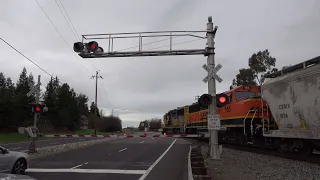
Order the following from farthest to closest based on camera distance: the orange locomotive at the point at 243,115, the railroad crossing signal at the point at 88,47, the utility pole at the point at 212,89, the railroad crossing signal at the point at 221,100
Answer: the orange locomotive at the point at 243,115
the railroad crossing signal at the point at 88,47
the utility pole at the point at 212,89
the railroad crossing signal at the point at 221,100

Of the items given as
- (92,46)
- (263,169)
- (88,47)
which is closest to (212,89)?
(263,169)

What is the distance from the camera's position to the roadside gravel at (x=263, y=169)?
9.97 meters

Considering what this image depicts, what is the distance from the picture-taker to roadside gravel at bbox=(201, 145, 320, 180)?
32.7ft

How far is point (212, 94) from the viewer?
14773 mm

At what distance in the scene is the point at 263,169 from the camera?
11.5 meters

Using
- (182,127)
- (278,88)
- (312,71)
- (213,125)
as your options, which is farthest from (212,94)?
(182,127)

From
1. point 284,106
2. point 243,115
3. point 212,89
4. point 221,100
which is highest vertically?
point 212,89

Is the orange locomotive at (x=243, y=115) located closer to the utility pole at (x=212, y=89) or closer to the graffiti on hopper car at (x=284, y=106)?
the graffiti on hopper car at (x=284, y=106)

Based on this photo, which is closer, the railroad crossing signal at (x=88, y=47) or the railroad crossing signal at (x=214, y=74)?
the railroad crossing signal at (x=214, y=74)

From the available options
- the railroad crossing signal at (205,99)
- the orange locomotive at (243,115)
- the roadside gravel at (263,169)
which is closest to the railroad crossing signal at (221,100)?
the railroad crossing signal at (205,99)

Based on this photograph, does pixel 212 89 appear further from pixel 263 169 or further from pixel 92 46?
A: pixel 92 46

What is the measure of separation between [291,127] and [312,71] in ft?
9.79

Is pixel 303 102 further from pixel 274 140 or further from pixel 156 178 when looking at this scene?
pixel 156 178

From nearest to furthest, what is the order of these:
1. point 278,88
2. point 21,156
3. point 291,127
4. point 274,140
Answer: point 21,156 < point 291,127 < point 278,88 < point 274,140
